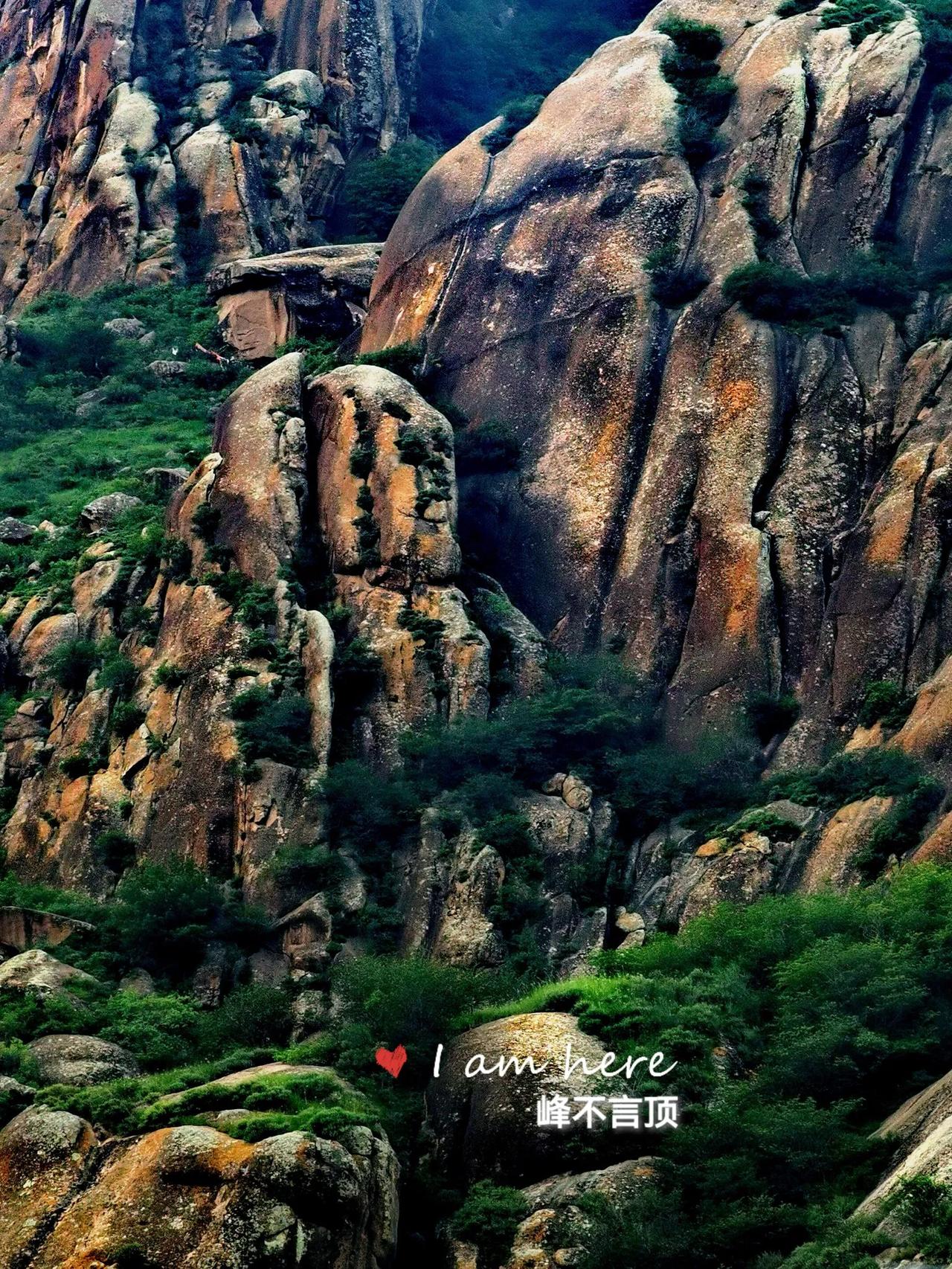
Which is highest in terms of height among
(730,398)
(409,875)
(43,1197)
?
(730,398)

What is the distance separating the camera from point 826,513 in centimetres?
6488

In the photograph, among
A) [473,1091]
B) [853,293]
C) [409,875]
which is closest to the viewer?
[473,1091]

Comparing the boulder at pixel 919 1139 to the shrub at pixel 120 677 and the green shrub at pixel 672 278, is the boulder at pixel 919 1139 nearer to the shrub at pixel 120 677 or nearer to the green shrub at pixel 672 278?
the shrub at pixel 120 677

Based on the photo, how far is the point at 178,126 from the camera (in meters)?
105

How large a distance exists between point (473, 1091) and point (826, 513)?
82.6 feet

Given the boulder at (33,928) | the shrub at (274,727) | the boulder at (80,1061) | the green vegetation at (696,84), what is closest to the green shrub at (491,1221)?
the boulder at (80,1061)

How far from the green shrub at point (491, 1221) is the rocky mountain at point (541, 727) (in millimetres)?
124

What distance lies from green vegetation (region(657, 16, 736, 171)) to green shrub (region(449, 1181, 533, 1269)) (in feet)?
142

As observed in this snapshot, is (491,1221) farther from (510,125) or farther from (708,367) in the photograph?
(510,125)

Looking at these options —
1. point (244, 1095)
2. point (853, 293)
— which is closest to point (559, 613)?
point (853, 293)

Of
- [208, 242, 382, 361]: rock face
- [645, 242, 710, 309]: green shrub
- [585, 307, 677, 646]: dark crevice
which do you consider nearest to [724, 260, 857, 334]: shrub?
[645, 242, 710, 309]: green shrub

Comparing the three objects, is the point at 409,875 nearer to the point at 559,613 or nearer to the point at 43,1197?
the point at 559,613

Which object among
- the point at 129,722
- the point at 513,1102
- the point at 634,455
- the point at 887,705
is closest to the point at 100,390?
the point at 129,722

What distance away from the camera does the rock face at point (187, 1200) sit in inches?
1537
